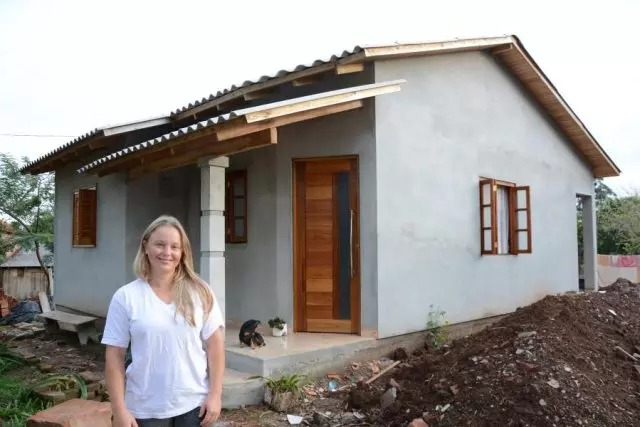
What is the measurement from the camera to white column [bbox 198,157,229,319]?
586cm

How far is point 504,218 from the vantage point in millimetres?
9359

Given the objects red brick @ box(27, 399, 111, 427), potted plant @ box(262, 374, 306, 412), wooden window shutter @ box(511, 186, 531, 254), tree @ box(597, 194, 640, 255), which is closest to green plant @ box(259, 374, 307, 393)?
potted plant @ box(262, 374, 306, 412)

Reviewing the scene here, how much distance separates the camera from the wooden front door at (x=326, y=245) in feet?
22.7

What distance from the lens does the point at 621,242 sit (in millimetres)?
20969

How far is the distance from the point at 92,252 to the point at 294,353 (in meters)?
5.35

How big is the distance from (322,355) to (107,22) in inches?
488

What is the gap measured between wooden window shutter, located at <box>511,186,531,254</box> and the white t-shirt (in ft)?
25.8

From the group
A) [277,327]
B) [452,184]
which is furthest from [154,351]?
[452,184]

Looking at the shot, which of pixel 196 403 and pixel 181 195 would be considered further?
pixel 181 195

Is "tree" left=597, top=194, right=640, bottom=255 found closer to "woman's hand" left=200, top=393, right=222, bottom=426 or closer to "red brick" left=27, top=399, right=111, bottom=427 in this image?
"red brick" left=27, top=399, right=111, bottom=427

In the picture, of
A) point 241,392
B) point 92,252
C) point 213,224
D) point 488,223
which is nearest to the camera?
point 241,392

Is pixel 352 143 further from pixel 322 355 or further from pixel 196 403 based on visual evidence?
pixel 196 403

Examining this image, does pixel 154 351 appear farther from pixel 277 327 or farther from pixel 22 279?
pixel 22 279

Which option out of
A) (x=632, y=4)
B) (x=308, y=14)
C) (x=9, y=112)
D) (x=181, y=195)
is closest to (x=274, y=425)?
(x=181, y=195)
